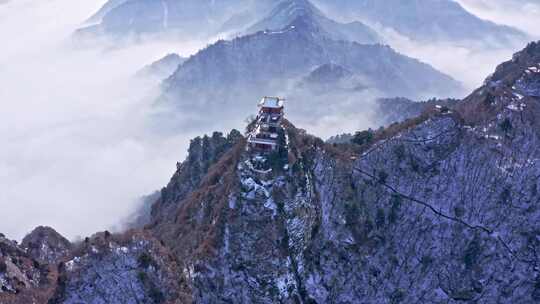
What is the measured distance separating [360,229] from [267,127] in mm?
34109

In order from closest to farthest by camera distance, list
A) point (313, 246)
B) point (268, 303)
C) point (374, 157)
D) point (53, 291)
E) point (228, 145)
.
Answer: point (53, 291)
point (268, 303)
point (313, 246)
point (374, 157)
point (228, 145)

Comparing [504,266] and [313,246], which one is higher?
[313,246]

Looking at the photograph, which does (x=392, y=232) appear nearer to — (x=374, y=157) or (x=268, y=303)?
(x=374, y=157)

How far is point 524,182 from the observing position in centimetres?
13650

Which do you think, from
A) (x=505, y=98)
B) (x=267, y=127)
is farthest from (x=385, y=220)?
(x=505, y=98)

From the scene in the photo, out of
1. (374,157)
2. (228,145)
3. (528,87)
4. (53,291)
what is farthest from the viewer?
(228,145)

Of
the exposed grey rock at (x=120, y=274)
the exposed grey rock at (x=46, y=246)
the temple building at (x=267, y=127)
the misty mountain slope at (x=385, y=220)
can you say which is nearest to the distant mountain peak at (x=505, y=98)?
the misty mountain slope at (x=385, y=220)

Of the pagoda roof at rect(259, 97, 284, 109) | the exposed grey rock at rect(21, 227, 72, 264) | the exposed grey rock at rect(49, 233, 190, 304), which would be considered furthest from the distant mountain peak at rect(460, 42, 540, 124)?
the exposed grey rock at rect(21, 227, 72, 264)

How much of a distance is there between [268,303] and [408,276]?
3490 cm

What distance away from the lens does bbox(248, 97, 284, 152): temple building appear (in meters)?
140

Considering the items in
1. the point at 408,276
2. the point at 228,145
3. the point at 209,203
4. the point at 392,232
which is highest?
the point at 228,145

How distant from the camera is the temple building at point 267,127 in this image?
140 metres

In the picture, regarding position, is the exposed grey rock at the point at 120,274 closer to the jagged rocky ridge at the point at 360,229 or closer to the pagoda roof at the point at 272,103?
the jagged rocky ridge at the point at 360,229

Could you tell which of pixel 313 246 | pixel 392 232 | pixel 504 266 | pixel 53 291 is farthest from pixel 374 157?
pixel 53 291
